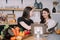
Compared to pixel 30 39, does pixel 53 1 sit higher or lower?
higher

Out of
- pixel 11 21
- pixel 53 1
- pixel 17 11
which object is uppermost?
pixel 53 1

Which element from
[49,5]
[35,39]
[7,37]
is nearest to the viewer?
[35,39]

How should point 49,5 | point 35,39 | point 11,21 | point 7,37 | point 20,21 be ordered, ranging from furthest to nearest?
point 49,5 → point 11,21 → point 20,21 → point 7,37 → point 35,39

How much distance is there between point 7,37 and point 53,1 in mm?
3246

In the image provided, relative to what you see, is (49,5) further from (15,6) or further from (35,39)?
(35,39)

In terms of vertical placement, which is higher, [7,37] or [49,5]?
[49,5]

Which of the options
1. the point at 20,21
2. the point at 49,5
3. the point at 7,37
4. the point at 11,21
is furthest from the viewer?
the point at 49,5

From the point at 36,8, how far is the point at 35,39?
2.97 meters

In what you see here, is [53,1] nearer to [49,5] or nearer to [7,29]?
[49,5]

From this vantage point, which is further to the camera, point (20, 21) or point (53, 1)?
point (53, 1)

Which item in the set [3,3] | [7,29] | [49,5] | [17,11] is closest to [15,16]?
[17,11]

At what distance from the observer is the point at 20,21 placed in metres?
3.31

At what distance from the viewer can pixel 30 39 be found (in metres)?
1.89

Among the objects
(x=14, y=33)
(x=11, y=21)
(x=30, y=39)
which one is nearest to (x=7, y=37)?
(x=14, y=33)
